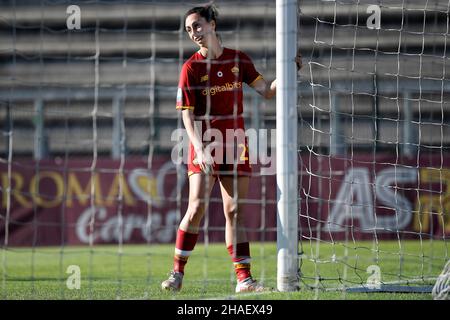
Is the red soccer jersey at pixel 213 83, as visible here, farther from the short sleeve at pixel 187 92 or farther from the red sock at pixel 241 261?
the red sock at pixel 241 261

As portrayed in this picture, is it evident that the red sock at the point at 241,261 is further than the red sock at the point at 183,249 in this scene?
No

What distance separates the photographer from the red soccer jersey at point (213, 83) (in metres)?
4.98

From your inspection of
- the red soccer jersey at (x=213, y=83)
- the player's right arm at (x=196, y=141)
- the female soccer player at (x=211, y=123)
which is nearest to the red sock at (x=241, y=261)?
the female soccer player at (x=211, y=123)

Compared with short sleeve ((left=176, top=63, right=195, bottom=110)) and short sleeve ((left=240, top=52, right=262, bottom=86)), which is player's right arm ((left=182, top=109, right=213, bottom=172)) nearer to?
short sleeve ((left=176, top=63, right=195, bottom=110))

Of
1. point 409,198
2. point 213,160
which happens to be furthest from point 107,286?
point 409,198

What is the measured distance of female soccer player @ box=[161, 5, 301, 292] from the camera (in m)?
4.93

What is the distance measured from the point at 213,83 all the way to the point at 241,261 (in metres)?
1.13

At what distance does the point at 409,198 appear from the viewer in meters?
10.2

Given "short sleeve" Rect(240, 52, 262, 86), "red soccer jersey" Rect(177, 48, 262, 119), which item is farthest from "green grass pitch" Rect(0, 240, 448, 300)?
"short sleeve" Rect(240, 52, 262, 86)

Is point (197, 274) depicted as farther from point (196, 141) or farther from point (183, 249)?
point (196, 141)

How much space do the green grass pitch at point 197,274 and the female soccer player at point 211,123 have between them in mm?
153

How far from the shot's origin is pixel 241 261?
4.96 meters

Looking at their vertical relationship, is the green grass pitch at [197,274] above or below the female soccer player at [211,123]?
below
